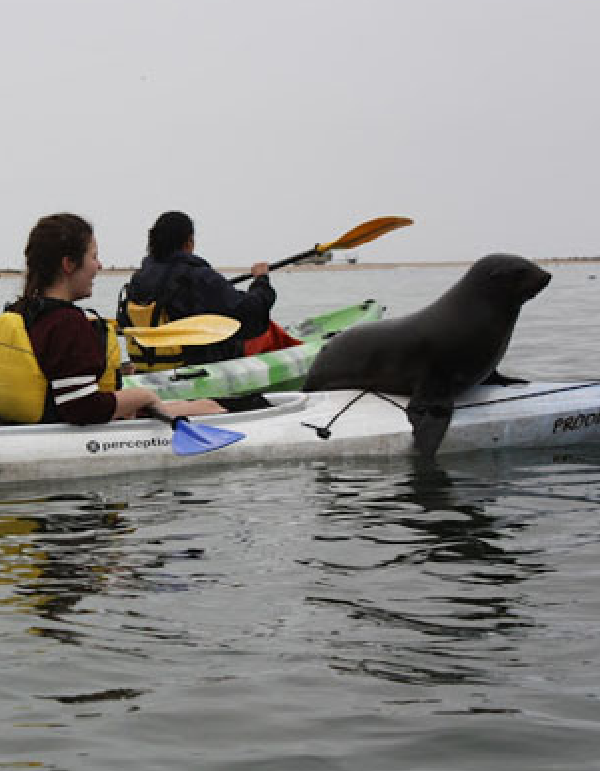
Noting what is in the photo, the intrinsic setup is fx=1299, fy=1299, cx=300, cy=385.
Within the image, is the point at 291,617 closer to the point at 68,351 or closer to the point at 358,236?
the point at 68,351

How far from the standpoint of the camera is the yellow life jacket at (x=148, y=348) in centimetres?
928

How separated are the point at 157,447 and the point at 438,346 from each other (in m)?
1.88

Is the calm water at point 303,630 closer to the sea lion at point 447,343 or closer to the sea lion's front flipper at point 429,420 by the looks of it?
the sea lion's front flipper at point 429,420

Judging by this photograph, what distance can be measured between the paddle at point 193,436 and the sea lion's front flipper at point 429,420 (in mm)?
1162

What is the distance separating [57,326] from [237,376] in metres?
3.08

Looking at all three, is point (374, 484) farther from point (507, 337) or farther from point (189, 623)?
point (189, 623)

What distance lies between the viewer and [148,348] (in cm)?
965

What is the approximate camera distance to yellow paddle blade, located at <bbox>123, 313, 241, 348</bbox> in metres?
8.52

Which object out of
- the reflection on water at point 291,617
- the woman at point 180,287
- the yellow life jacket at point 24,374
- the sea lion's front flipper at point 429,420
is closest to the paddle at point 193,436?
the yellow life jacket at point 24,374

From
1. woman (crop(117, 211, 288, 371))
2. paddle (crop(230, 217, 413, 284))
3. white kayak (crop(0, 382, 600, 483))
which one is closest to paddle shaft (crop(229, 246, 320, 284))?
paddle (crop(230, 217, 413, 284))

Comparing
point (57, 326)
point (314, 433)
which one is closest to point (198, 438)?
point (314, 433)

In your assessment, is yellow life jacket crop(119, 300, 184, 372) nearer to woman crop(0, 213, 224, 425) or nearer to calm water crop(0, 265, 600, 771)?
woman crop(0, 213, 224, 425)

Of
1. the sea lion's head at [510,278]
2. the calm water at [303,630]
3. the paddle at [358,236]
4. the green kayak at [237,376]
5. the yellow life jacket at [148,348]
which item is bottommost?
the calm water at [303,630]

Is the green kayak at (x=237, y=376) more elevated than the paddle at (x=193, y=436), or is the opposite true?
the green kayak at (x=237, y=376)
